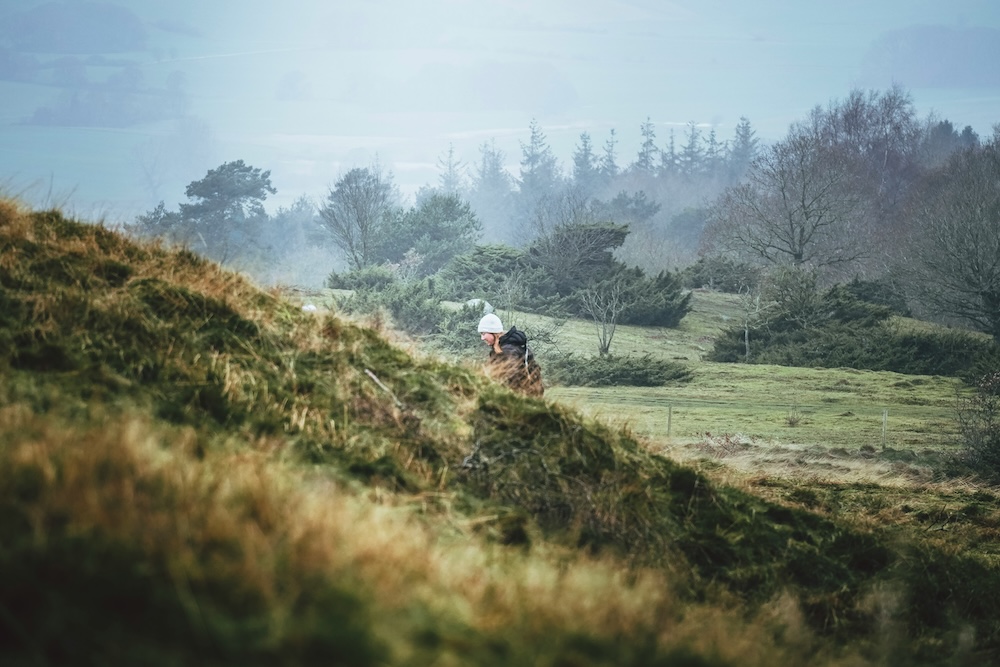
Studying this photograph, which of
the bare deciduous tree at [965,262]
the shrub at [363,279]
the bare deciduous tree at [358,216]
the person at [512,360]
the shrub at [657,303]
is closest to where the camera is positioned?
the person at [512,360]

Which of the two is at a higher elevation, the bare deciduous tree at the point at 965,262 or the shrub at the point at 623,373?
the bare deciduous tree at the point at 965,262

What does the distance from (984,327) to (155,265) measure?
144 ft

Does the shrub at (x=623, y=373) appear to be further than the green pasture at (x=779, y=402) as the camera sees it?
Yes

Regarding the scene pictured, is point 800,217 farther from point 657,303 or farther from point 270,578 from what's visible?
point 270,578

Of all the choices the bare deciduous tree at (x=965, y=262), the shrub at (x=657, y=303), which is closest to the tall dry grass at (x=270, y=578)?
the bare deciduous tree at (x=965, y=262)

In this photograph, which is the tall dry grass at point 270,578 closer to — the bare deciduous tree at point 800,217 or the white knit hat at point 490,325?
the white knit hat at point 490,325

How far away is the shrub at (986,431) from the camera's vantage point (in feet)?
70.9

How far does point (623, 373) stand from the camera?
3725 centimetres

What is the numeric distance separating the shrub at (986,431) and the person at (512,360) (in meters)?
14.3

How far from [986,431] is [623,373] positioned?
16246 millimetres

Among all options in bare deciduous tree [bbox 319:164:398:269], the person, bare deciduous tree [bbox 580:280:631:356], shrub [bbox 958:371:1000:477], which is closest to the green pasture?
shrub [bbox 958:371:1000:477]

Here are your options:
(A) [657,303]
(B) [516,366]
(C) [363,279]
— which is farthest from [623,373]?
(B) [516,366]

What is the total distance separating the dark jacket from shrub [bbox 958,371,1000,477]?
14.2m

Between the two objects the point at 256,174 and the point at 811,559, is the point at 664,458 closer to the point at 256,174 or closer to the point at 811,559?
the point at 811,559
